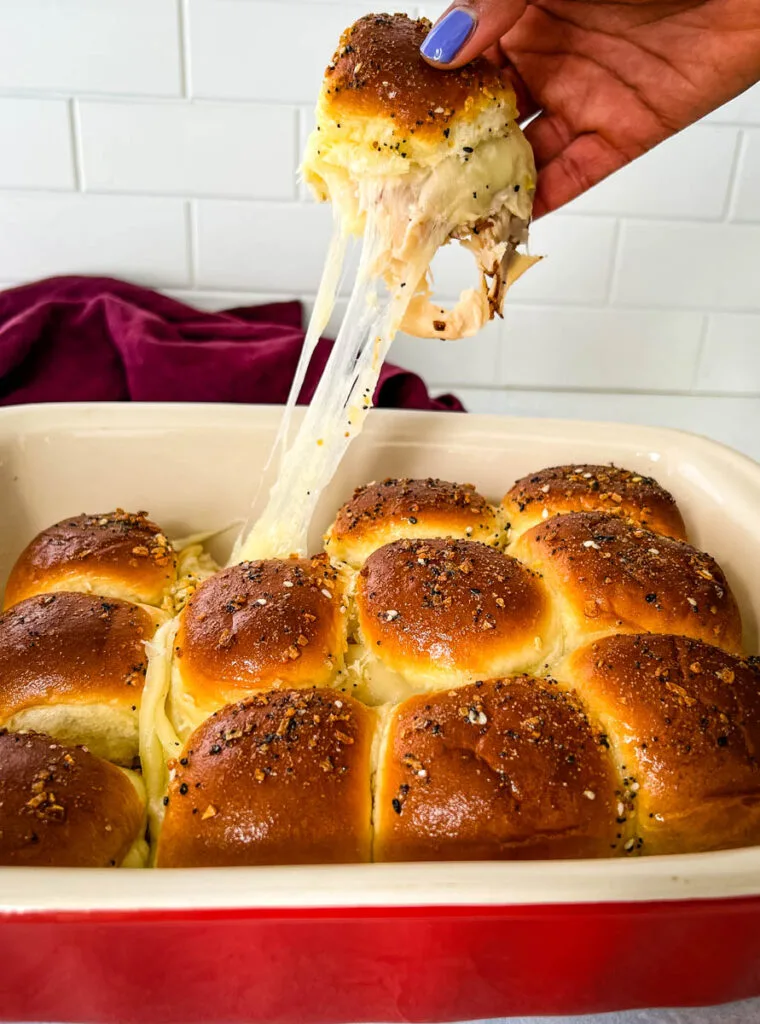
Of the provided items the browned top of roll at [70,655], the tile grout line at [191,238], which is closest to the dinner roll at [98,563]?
the browned top of roll at [70,655]

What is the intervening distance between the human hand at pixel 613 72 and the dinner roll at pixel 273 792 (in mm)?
945

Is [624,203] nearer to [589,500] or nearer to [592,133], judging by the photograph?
[592,133]

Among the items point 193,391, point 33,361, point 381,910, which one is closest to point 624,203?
point 193,391

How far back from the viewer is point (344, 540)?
4.04 feet

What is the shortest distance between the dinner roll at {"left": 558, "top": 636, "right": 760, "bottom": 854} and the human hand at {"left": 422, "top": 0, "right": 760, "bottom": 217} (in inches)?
32.3

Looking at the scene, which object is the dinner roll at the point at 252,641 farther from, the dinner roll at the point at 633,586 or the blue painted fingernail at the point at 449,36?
the blue painted fingernail at the point at 449,36

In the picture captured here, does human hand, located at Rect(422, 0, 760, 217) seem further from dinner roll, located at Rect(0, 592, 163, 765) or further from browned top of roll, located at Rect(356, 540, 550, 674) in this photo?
dinner roll, located at Rect(0, 592, 163, 765)

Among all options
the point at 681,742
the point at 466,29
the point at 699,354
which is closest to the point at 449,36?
the point at 466,29

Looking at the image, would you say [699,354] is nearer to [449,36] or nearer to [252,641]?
[449,36]

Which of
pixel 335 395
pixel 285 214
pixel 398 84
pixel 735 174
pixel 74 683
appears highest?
pixel 398 84

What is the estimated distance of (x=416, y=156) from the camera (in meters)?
1.04

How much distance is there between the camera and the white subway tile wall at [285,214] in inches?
67.6

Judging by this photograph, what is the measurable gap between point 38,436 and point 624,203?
127cm

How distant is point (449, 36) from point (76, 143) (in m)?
1.08
